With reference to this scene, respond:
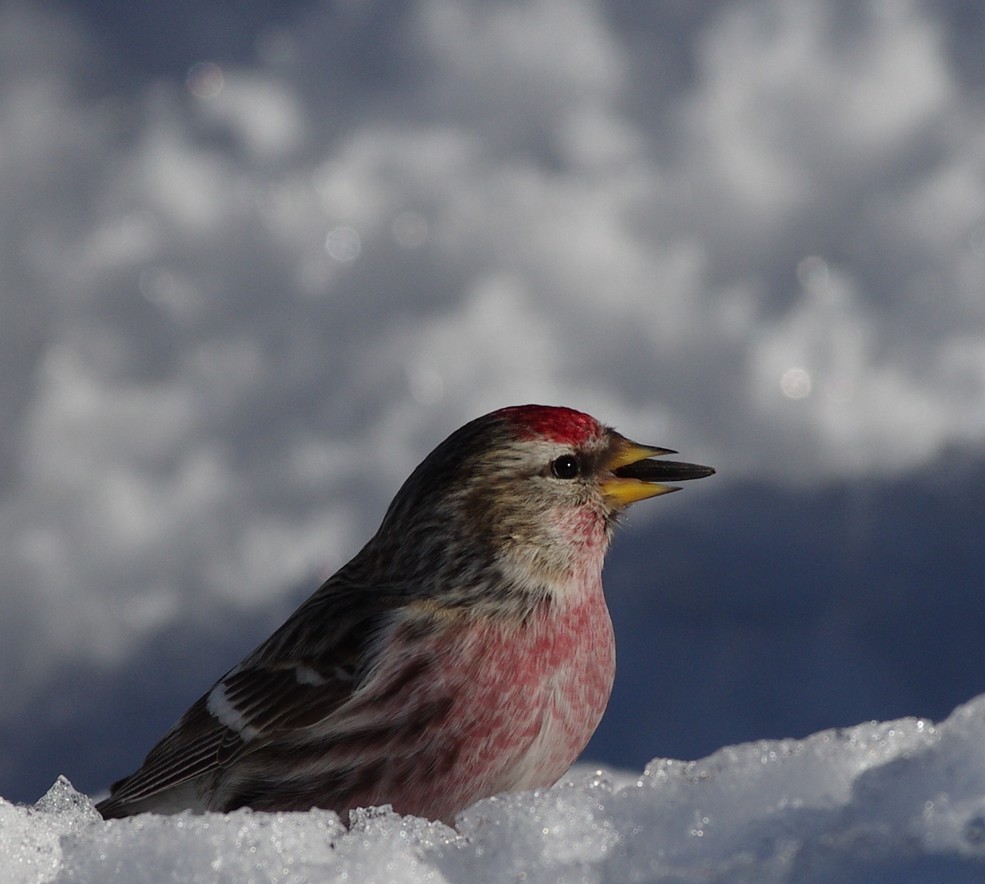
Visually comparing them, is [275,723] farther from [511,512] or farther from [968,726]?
[968,726]

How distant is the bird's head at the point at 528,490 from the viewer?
2178 mm

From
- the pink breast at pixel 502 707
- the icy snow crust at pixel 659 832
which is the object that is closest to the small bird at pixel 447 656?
the pink breast at pixel 502 707

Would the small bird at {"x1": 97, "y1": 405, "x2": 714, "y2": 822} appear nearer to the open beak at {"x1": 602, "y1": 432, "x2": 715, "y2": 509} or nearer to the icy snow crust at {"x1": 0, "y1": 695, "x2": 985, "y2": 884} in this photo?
the open beak at {"x1": 602, "y1": 432, "x2": 715, "y2": 509}

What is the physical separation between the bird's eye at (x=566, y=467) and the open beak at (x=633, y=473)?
6cm

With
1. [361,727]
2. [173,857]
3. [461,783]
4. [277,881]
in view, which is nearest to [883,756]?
[277,881]

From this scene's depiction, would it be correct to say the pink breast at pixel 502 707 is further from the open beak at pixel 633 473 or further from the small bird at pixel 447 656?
the open beak at pixel 633 473

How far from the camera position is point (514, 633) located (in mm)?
1999

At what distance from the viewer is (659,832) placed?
119 centimetres

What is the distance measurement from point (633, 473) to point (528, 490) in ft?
0.69

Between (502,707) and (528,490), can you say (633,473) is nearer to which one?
(528,490)

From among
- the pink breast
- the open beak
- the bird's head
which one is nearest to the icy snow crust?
the pink breast

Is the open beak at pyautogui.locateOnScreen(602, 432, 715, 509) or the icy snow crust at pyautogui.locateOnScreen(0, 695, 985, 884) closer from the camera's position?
the icy snow crust at pyautogui.locateOnScreen(0, 695, 985, 884)

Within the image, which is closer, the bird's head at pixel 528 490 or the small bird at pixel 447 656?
the small bird at pixel 447 656

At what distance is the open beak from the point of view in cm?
227
